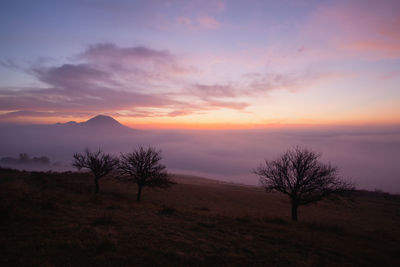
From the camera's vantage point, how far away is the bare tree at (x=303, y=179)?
1697 centimetres

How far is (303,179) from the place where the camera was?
58.8 ft

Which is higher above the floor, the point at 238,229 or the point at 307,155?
the point at 307,155

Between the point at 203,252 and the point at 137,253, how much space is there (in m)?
2.47

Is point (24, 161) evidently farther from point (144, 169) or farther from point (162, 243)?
point (162, 243)

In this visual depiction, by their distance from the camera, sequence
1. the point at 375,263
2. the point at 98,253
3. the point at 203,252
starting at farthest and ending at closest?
the point at 375,263
the point at 203,252
the point at 98,253

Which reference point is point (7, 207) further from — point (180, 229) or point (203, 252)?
point (203, 252)

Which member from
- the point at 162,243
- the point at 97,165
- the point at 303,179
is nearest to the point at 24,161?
the point at 97,165

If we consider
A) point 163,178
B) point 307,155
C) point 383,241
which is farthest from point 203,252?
point 163,178

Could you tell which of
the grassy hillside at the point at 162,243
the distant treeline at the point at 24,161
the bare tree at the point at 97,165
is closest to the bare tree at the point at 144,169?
the bare tree at the point at 97,165

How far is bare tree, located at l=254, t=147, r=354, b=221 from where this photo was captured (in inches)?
668

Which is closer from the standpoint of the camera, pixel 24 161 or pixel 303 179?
pixel 303 179

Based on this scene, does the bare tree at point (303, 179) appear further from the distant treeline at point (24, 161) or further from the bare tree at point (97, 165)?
the distant treeline at point (24, 161)

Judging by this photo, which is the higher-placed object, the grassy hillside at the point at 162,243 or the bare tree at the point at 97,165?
the bare tree at the point at 97,165

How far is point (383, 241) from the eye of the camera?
37.2 feet
